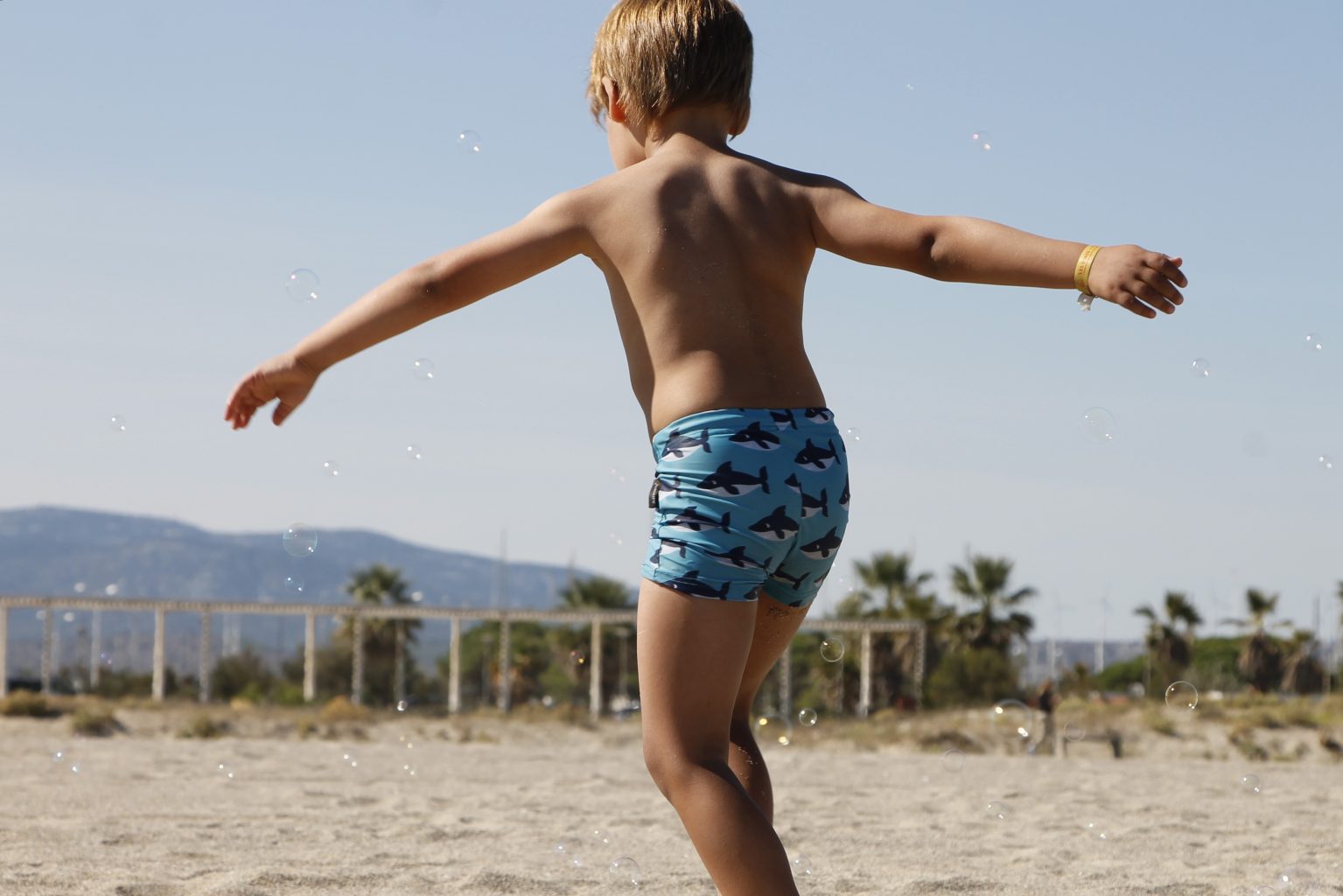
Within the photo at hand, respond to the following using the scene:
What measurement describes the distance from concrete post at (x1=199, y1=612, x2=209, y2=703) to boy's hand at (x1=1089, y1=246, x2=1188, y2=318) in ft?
80.7

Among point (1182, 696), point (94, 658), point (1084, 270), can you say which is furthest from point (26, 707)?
point (1084, 270)

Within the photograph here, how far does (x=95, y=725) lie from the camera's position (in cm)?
1722

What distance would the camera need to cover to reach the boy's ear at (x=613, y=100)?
8.38 ft

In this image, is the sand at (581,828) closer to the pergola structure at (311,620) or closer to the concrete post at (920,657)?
the pergola structure at (311,620)

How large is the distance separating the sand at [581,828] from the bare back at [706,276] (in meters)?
2.15

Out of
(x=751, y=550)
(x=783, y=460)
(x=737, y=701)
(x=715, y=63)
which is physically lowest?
(x=737, y=701)

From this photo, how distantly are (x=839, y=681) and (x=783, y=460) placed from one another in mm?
36142

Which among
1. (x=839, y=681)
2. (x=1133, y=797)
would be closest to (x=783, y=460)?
(x=1133, y=797)

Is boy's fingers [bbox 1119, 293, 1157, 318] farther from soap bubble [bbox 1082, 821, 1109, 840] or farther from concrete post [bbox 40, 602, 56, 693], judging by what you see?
concrete post [bbox 40, 602, 56, 693]

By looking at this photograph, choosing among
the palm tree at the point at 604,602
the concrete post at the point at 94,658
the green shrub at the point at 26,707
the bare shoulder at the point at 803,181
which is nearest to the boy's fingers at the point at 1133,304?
the bare shoulder at the point at 803,181

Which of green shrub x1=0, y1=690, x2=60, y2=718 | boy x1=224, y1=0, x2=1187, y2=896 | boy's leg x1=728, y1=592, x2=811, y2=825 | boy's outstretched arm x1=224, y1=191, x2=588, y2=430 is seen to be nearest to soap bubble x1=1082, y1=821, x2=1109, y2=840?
boy's leg x1=728, y1=592, x2=811, y2=825

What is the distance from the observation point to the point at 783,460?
228 centimetres

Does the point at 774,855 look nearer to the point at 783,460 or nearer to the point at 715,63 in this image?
the point at 783,460

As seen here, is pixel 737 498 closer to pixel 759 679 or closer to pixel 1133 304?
pixel 759 679
